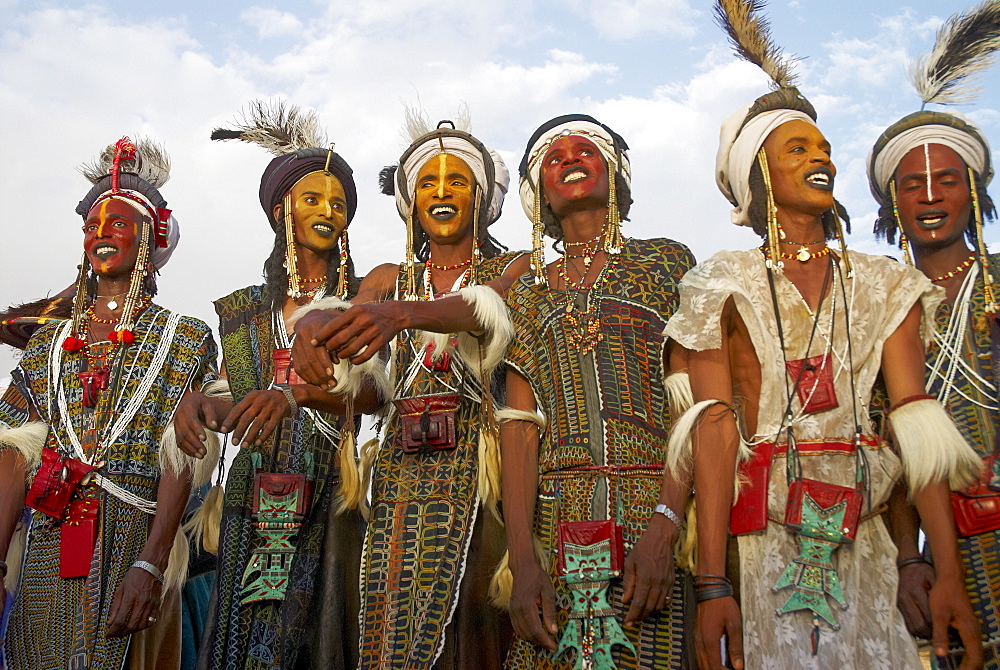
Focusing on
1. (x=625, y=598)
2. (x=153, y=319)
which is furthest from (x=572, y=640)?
(x=153, y=319)

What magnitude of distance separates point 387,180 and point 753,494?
3.30 m

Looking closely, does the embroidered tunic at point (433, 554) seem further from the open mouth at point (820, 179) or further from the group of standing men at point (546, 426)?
the open mouth at point (820, 179)

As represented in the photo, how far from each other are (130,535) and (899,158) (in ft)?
13.9

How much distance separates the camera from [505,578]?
4074mm

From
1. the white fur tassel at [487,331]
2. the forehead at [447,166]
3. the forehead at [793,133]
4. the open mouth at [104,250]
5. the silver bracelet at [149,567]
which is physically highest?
the forehead at [447,166]

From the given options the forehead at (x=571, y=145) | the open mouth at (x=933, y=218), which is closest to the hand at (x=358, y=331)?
the forehead at (x=571, y=145)

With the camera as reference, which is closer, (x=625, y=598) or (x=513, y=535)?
(x=625, y=598)

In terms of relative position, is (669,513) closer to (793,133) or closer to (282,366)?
(793,133)

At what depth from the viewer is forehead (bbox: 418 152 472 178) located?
5.28 metres

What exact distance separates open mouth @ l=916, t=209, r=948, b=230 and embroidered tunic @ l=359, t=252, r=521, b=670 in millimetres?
2180

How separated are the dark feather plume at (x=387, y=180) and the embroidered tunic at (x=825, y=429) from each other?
8.28 ft

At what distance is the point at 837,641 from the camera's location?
336cm

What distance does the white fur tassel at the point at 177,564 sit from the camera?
490 cm

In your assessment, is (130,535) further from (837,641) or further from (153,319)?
(837,641)
